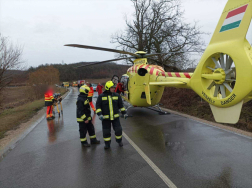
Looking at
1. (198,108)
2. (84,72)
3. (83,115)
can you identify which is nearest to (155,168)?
(83,115)

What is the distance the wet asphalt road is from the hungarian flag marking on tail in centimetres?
292

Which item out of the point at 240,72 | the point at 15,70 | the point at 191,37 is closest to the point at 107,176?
the point at 240,72

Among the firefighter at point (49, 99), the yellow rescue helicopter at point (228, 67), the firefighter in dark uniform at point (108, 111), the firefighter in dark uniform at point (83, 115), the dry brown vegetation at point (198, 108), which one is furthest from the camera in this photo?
the firefighter at point (49, 99)

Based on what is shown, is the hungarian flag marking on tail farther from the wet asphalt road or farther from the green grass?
the green grass

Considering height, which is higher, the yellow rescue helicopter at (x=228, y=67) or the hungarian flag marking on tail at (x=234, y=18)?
the hungarian flag marking on tail at (x=234, y=18)

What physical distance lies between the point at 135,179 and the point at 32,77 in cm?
2235

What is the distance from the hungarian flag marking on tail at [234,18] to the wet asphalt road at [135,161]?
292cm

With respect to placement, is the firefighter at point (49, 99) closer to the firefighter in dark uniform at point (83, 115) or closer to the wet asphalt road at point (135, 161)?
the wet asphalt road at point (135, 161)

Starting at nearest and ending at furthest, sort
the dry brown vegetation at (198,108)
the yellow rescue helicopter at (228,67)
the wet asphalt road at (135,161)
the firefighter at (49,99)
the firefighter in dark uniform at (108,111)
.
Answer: the yellow rescue helicopter at (228,67)
the wet asphalt road at (135,161)
the firefighter in dark uniform at (108,111)
the dry brown vegetation at (198,108)
the firefighter at (49,99)

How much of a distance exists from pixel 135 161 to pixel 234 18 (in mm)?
3633

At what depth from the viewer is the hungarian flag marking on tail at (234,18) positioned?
3.08 meters

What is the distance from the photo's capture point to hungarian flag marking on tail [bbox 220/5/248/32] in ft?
10.1

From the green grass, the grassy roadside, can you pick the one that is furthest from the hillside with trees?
the green grass

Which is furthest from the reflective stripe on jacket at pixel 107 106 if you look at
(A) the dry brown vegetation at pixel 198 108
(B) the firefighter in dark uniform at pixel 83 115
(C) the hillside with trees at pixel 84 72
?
(C) the hillside with trees at pixel 84 72
